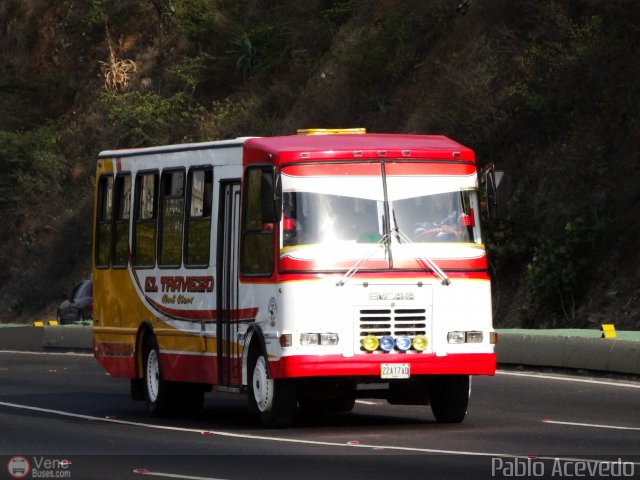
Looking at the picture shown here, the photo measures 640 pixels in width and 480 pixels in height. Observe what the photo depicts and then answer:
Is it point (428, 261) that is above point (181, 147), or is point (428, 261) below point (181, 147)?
below

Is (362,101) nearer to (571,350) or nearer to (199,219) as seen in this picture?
(571,350)

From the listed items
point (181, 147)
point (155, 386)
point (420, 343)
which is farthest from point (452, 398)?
point (181, 147)

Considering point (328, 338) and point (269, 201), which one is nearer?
point (328, 338)

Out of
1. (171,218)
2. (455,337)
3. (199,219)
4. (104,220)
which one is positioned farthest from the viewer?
(104,220)

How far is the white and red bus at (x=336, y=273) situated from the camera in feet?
56.0

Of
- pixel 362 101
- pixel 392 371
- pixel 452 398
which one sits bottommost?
pixel 452 398

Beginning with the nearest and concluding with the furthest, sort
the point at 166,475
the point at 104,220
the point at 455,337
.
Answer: the point at 166,475 → the point at 455,337 → the point at 104,220

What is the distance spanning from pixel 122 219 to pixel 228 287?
3.51 metres

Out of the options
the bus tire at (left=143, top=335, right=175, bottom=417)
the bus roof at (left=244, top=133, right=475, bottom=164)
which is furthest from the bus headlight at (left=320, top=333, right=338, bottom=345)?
the bus tire at (left=143, top=335, right=175, bottom=417)

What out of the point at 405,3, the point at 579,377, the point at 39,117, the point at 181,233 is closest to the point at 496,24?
the point at 405,3

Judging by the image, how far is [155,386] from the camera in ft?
66.8

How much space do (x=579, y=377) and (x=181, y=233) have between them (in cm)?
739

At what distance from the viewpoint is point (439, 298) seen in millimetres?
17422

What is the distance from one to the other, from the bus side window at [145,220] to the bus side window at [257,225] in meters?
2.71
